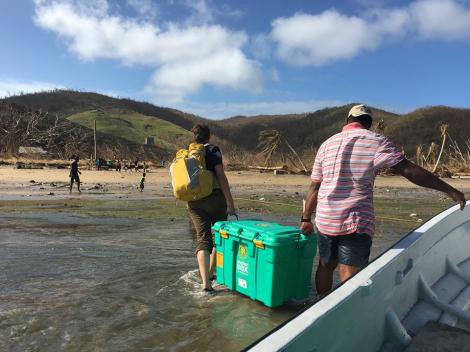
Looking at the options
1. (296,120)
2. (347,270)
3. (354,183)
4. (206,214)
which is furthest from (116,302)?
(296,120)

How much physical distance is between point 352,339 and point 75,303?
10.3 ft

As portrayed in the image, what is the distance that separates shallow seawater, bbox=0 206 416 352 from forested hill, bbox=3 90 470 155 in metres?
40.3

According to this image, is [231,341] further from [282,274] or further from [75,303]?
[75,303]

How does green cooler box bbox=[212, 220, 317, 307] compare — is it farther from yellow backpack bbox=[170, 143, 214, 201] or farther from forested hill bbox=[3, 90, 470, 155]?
forested hill bbox=[3, 90, 470, 155]

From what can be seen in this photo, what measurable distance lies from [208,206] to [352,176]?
6.07ft

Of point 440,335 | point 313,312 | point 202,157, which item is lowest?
point 440,335

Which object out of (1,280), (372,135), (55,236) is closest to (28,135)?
(55,236)

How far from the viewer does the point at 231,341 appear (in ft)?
12.8

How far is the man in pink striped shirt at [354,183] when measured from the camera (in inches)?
139

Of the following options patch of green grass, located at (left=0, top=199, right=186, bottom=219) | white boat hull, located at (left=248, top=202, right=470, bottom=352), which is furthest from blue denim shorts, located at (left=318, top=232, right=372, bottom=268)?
patch of green grass, located at (left=0, top=199, right=186, bottom=219)

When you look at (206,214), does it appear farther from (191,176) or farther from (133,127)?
(133,127)

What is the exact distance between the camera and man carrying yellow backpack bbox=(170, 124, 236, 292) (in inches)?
186

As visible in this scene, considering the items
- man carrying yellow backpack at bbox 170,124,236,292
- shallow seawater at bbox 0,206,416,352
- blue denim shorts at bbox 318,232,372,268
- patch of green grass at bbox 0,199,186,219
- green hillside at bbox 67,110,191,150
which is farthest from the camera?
green hillside at bbox 67,110,191,150

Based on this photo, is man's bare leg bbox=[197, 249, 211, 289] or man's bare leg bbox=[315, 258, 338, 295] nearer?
man's bare leg bbox=[315, 258, 338, 295]
